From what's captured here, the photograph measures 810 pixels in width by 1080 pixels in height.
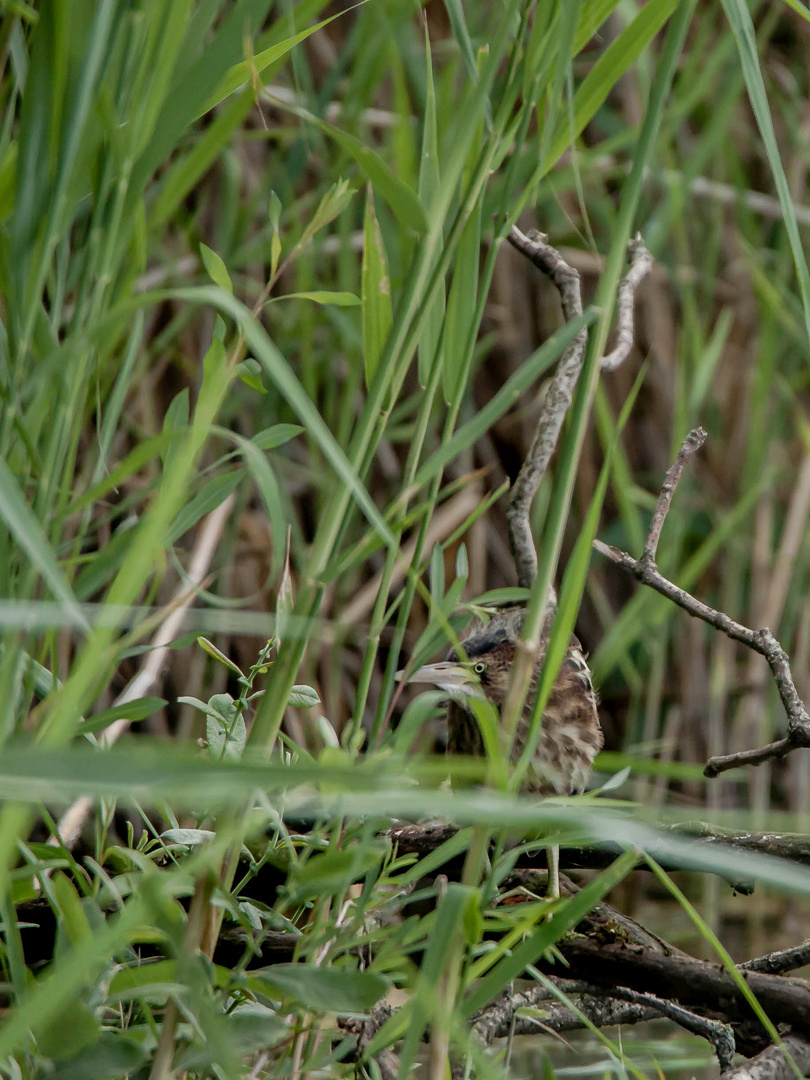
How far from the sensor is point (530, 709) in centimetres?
188

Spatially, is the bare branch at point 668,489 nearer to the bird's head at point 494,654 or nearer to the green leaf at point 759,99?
the green leaf at point 759,99

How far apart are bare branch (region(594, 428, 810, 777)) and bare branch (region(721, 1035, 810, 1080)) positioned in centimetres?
25

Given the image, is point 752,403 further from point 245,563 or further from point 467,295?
point 467,295

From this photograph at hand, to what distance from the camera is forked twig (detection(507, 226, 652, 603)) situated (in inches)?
55.6

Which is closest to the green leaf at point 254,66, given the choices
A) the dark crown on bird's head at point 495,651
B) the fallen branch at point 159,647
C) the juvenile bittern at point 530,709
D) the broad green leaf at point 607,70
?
the broad green leaf at point 607,70

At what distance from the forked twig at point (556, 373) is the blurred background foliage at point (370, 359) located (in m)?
0.06

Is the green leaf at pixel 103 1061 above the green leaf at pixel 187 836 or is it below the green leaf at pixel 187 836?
below

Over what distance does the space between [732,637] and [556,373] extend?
411 mm

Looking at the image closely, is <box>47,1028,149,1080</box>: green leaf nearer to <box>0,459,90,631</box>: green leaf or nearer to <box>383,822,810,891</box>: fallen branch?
<box>0,459,90,631</box>: green leaf

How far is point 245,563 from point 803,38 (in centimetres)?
193

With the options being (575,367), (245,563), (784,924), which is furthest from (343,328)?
(784,924)

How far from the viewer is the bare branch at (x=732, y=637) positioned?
1155mm

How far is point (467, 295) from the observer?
41.4 inches

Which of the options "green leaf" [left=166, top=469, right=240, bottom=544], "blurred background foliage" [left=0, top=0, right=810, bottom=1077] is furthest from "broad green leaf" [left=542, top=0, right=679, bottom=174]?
"green leaf" [left=166, top=469, right=240, bottom=544]
